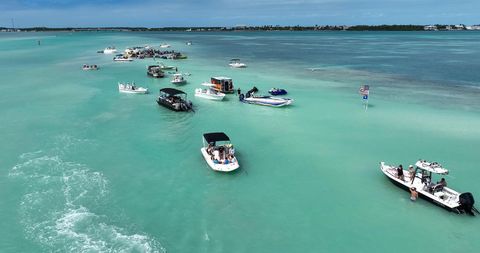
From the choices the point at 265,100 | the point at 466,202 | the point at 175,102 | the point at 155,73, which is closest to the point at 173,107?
the point at 175,102

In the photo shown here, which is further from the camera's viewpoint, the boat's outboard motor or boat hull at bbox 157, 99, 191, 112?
boat hull at bbox 157, 99, 191, 112

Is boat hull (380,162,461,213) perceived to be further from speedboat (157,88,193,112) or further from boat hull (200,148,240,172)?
speedboat (157,88,193,112)

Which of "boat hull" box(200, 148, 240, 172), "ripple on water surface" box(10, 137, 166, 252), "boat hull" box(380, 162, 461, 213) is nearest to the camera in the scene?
"ripple on water surface" box(10, 137, 166, 252)

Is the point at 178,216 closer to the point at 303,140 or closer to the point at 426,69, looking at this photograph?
the point at 303,140

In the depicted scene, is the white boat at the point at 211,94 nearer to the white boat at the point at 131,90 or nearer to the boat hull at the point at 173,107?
the boat hull at the point at 173,107

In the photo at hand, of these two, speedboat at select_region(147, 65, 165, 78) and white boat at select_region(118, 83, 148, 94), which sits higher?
speedboat at select_region(147, 65, 165, 78)

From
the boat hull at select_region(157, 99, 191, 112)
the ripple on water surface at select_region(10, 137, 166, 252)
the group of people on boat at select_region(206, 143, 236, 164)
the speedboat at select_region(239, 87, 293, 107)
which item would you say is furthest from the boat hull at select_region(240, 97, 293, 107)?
the ripple on water surface at select_region(10, 137, 166, 252)

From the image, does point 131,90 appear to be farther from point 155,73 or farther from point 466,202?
point 466,202
